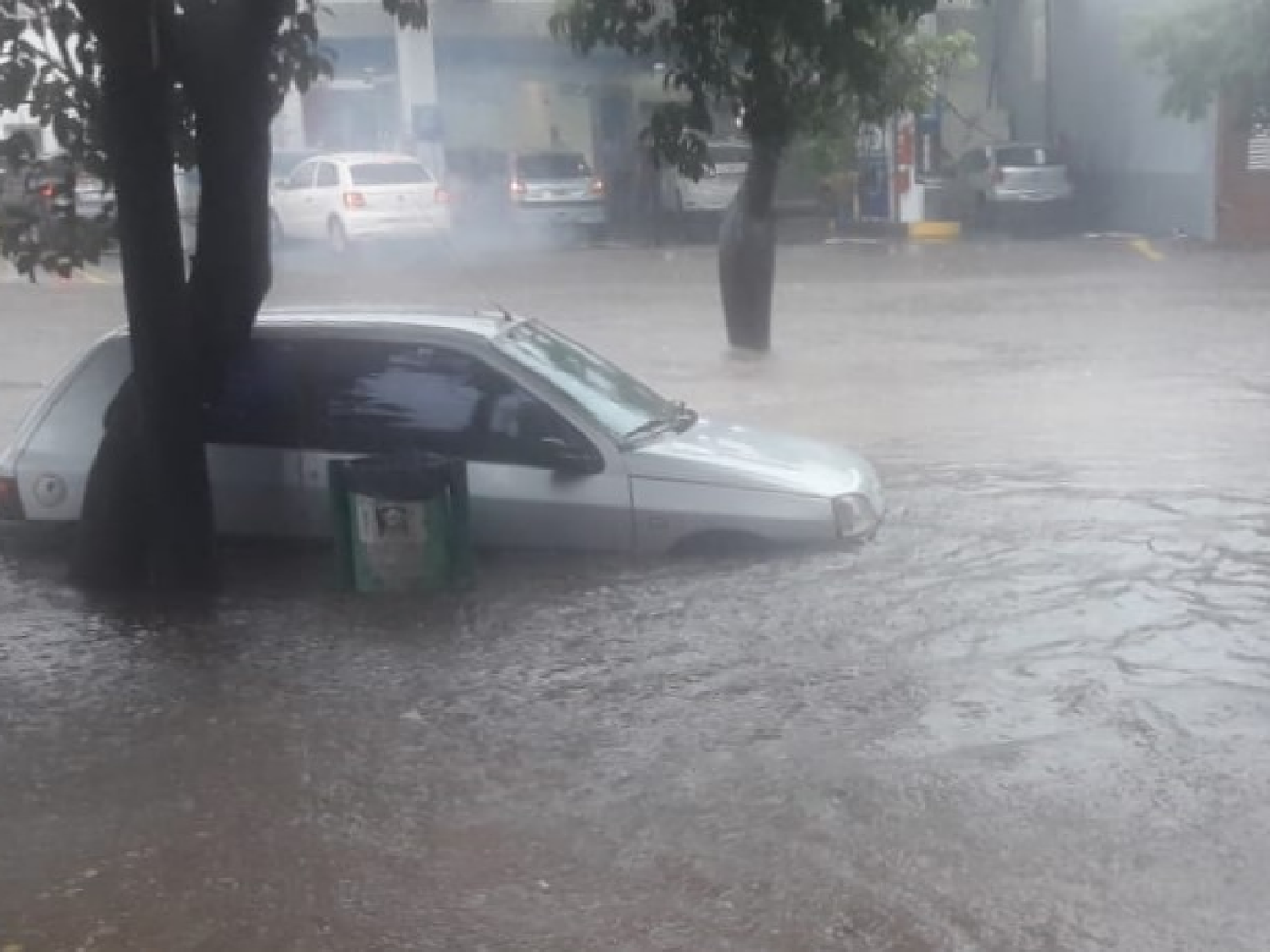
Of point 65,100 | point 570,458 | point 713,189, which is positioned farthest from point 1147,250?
point 570,458

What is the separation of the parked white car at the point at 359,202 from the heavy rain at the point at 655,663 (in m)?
13.4

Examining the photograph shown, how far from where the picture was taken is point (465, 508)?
9227 millimetres

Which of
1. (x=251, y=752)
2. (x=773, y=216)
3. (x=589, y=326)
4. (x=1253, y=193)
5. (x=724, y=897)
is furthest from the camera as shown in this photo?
(x=1253, y=193)

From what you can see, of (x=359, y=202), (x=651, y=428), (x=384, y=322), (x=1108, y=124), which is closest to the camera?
(x=651, y=428)

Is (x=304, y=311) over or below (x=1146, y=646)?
over

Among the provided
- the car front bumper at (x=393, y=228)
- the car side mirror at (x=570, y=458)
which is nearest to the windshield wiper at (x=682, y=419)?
the car side mirror at (x=570, y=458)

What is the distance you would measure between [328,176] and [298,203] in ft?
2.63

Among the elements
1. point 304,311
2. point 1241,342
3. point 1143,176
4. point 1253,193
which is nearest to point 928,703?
point 304,311

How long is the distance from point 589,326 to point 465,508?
12472mm

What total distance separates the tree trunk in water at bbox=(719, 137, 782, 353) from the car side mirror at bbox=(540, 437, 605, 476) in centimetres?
900

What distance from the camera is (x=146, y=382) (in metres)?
9.22

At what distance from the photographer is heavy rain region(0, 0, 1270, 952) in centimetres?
568

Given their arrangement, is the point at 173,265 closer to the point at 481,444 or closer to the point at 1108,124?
the point at 481,444

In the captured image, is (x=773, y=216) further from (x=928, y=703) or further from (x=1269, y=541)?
(x=928, y=703)
